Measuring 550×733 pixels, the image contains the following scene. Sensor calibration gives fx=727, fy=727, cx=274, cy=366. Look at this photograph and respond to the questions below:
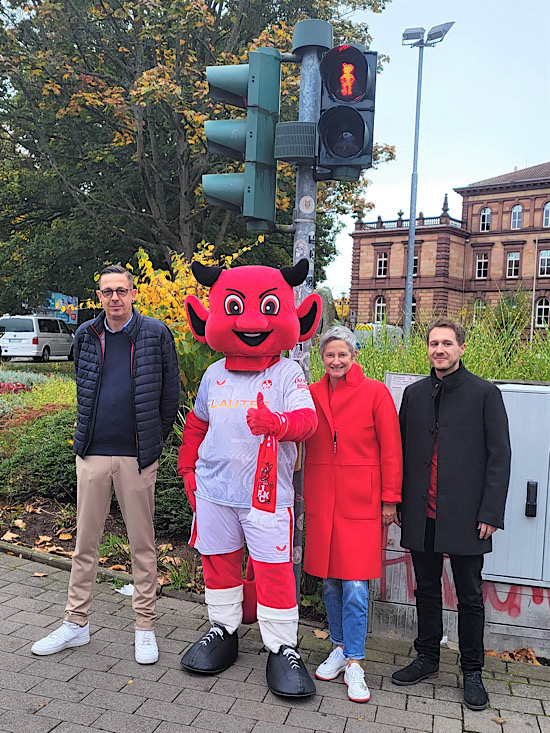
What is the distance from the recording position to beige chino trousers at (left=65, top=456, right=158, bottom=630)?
4152 millimetres

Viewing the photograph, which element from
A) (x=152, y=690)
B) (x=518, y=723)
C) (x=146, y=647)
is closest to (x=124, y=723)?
(x=152, y=690)

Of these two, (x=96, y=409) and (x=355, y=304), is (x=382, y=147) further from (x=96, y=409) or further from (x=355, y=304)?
(x=355, y=304)

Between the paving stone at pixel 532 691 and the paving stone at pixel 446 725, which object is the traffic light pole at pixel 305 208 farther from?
the paving stone at pixel 532 691

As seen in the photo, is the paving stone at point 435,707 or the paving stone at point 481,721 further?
the paving stone at point 435,707

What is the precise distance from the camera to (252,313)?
402 cm

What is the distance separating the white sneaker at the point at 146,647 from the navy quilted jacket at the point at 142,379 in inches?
38.3

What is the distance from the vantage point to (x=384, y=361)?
6.38m

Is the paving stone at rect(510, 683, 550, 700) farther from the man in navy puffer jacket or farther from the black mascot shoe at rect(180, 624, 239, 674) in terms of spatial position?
the man in navy puffer jacket

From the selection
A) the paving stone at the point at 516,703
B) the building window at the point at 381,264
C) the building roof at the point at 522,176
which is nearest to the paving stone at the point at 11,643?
the paving stone at the point at 516,703

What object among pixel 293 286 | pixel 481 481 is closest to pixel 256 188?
pixel 293 286

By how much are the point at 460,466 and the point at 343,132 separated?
2117 mm

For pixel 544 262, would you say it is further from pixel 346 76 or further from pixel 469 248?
pixel 346 76

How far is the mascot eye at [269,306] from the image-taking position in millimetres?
4047

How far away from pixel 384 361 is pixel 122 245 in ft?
49.8
